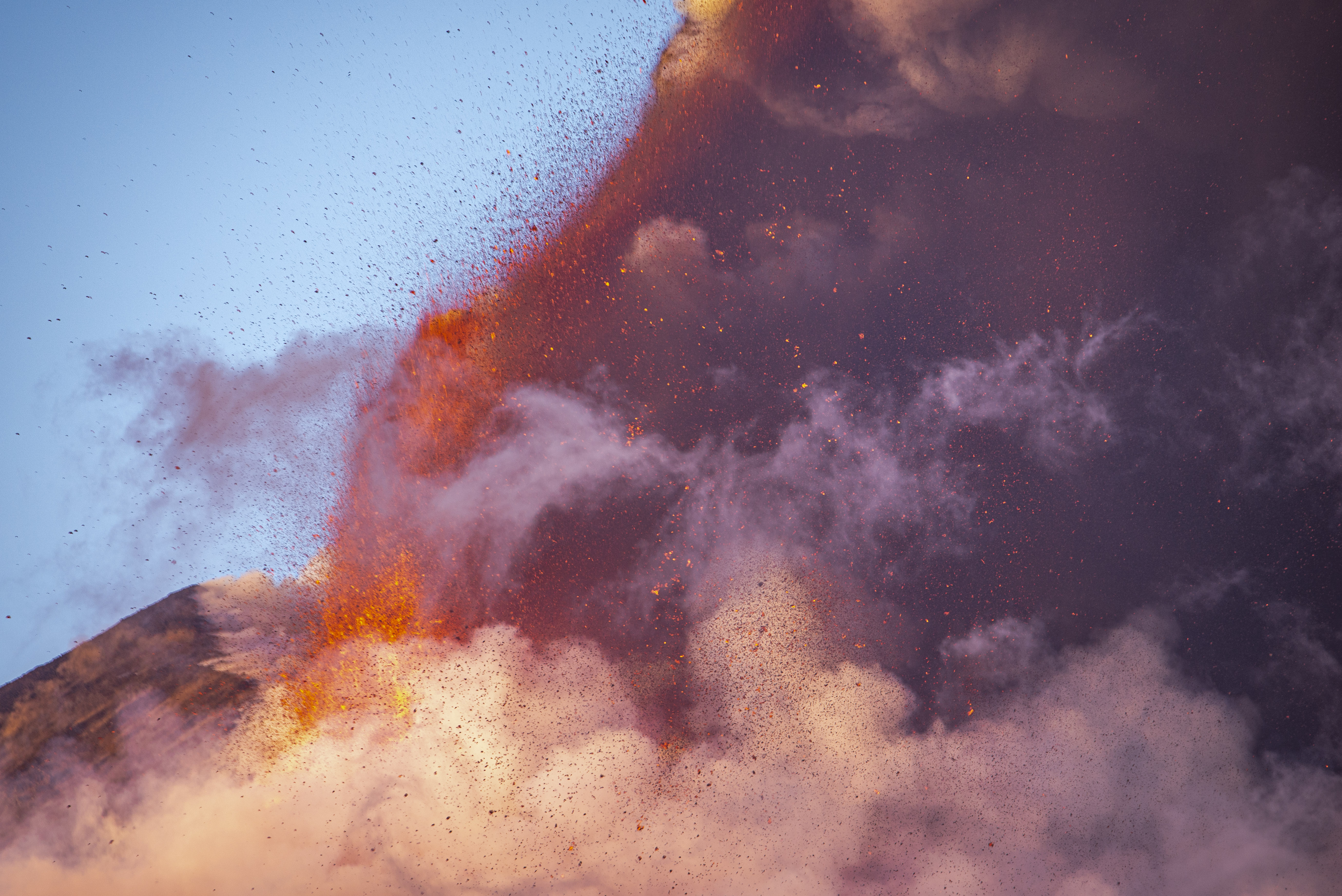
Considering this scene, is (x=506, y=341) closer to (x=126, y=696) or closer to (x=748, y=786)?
(x=748, y=786)

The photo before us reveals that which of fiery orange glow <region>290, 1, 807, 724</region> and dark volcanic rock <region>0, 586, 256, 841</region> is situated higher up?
fiery orange glow <region>290, 1, 807, 724</region>

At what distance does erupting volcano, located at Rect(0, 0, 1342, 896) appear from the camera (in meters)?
7.06

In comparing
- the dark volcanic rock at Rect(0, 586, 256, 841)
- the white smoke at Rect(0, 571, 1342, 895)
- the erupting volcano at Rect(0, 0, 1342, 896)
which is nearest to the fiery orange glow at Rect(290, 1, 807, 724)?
the erupting volcano at Rect(0, 0, 1342, 896)

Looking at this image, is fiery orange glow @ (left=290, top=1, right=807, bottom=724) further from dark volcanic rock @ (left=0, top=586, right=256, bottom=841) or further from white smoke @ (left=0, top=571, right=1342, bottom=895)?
dark volcanic rock @ (left=0, top=586, right=256, bottom=841)

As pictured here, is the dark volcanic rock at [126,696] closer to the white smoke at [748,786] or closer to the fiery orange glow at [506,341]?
the white smoke at [748,786]

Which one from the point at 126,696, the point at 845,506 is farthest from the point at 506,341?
the point at 126,696

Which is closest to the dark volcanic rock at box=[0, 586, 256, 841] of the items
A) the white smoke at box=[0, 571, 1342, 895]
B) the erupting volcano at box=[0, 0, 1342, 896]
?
the erupting volcano at box=[0, 0, 1342, 896]

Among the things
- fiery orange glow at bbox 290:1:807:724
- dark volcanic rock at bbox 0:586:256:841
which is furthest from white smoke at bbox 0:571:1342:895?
fiery orange glow at bbox 290:1:807:724

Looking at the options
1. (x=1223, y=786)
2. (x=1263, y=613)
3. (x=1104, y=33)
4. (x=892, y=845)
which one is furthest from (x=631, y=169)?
(x=1223, y=786)

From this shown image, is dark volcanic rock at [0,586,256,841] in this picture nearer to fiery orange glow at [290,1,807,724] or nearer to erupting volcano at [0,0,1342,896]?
erupting volcano at [0,0,1342,896]

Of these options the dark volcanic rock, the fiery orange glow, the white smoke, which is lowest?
the white smoke

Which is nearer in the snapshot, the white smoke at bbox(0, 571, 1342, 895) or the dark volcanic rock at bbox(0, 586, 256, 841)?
the white smoke at bbox(0, 571, 1342, 895)

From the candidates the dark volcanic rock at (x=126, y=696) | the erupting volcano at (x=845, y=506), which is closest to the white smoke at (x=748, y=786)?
the erupting volcano at (x=845, y=506)

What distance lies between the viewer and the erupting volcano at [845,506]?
23.2 ft
